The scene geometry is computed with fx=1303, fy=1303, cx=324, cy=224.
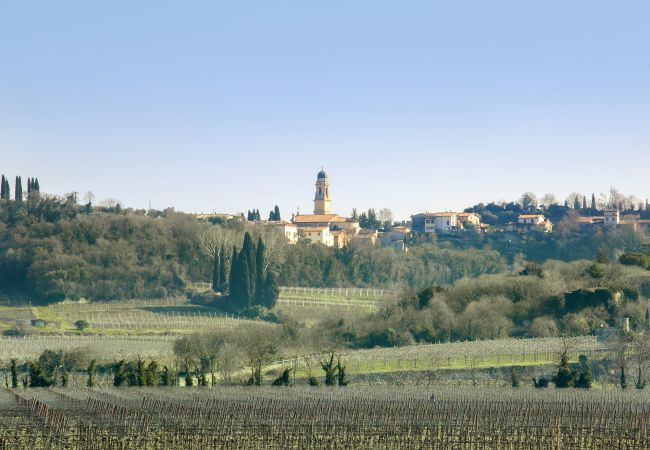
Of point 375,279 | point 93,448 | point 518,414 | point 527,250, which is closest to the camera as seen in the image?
point 93,448

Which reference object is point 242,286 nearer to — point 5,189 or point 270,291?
point 270,291

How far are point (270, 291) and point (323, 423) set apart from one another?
68186 mm

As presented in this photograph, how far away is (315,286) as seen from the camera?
128 metres

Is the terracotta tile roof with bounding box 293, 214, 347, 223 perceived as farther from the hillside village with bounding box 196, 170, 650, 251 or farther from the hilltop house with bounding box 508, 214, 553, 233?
the hilltop house with bounding box 508, 214, 553, 233

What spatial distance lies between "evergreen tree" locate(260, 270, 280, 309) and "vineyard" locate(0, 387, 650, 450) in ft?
198

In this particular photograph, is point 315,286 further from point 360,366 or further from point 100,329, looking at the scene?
point 360,366

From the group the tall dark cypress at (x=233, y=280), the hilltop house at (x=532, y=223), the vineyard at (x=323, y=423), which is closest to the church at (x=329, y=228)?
the hilltop house at (x=532, y=223)

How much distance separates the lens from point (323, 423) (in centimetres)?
4153

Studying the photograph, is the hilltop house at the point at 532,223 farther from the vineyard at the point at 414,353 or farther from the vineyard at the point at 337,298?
the vineyard at the point at 414,353

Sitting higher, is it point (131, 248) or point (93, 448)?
point (131, 248)

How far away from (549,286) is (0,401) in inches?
1862

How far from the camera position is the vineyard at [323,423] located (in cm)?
3897

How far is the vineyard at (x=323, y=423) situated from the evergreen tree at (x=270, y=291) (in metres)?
60.5

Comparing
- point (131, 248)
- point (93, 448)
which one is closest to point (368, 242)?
point (131, 248)
